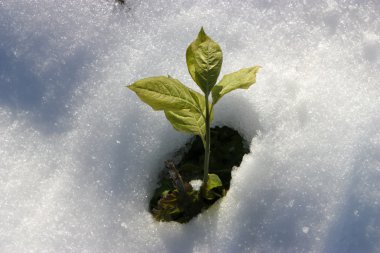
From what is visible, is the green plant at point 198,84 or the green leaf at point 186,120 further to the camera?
A: the green leaf at point 186,120

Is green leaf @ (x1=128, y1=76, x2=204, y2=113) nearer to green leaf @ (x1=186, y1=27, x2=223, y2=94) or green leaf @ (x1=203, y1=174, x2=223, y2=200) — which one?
green leaf @ (x1=186, y1=27, x2=223, y2=94)

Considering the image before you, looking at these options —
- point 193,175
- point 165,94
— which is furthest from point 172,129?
point 165,94

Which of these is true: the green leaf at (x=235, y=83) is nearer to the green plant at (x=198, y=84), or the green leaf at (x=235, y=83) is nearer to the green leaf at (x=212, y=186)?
A: the green plant at (x=198, y=84)

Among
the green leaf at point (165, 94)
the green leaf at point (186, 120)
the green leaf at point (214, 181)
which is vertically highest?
the green leaf at point (165, 94)

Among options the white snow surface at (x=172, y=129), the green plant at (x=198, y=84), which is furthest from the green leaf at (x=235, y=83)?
the white snow surface at (x=172, y=129)

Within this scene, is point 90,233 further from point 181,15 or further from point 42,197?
point 181,15

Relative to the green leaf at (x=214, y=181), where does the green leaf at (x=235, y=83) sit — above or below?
above

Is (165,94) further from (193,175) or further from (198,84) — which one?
(193,175)

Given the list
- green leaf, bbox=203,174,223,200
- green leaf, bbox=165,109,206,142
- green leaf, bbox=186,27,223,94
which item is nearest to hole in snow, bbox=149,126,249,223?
green leaf, bbox=203,174,223,200
